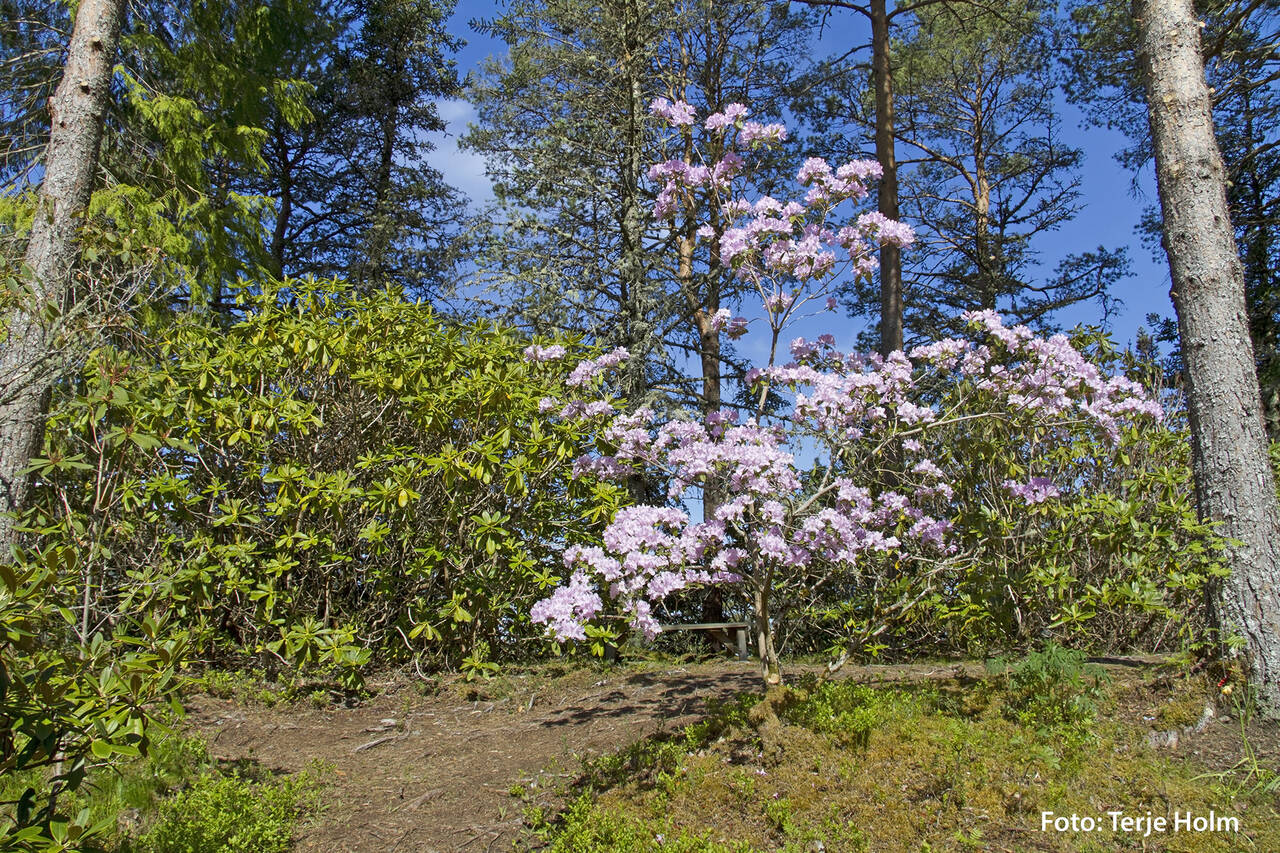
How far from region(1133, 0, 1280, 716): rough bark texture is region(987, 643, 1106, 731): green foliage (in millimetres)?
647

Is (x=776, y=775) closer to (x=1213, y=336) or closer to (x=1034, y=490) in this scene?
(x=1034, y=490)

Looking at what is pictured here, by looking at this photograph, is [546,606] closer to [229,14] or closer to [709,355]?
[709,355]

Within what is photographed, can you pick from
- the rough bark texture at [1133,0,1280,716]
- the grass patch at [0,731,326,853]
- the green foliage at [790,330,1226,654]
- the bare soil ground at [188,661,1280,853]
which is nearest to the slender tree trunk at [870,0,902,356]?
the green foliage at [790,330,1226,654]

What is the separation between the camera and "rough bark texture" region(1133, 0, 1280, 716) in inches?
134

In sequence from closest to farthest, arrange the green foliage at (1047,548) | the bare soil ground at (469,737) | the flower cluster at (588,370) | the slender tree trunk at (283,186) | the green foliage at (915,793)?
the green foliage at (915,793) < the bare soil ground at (469,737) < the green foliage at (1047,548) < the flower cluster at (588,370) < the slender tree trunk at (283,186)

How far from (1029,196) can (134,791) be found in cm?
1447

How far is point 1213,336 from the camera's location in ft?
12.1

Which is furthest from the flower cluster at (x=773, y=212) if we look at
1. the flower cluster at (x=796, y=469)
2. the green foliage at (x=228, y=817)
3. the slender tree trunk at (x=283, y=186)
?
the slender tree trunk at (x=283, y=186)

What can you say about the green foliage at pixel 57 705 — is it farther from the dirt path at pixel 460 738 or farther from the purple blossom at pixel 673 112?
the purple blossom at pixel 673 112

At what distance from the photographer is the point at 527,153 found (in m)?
8.79

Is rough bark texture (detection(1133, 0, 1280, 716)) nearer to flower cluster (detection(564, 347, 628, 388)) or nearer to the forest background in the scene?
the forest background

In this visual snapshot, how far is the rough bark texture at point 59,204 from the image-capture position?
184 inches

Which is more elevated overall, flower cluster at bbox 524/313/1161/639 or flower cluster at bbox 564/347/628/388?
flower cluster at bbox 564/347/628/388

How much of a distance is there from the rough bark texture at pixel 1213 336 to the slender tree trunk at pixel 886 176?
3.09 metres
